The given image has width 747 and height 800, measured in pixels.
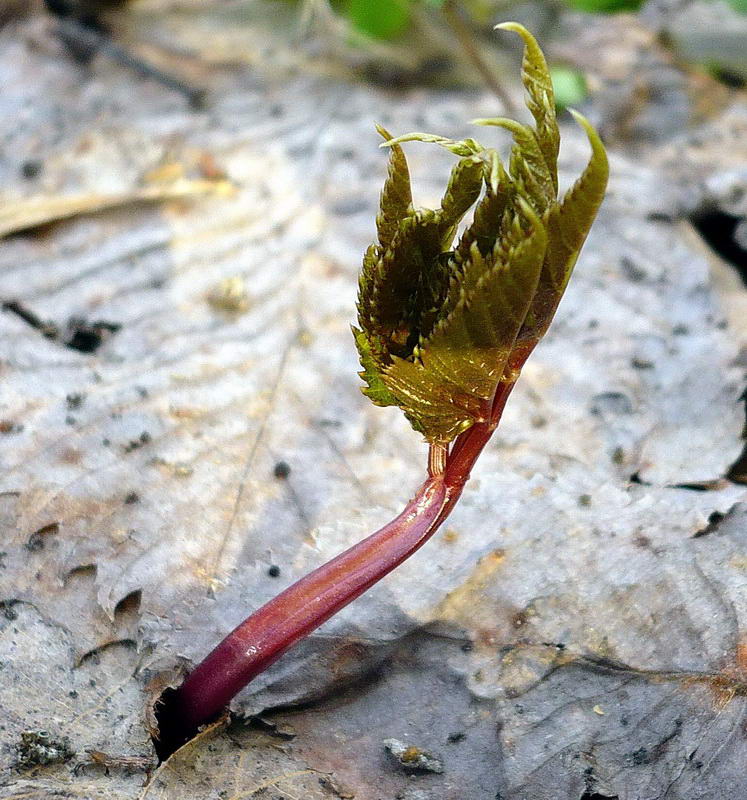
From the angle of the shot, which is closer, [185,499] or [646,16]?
[185,499]

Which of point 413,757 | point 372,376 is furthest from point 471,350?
point 413,757

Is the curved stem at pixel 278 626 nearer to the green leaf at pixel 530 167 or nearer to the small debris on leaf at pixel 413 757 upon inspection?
the small debris on leaf at pixel 413 757

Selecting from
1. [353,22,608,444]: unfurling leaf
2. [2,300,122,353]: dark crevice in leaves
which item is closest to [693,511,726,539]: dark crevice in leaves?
[353,22,608,444]: unfurling leaf

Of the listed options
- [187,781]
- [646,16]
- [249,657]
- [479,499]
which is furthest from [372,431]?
[646,16]

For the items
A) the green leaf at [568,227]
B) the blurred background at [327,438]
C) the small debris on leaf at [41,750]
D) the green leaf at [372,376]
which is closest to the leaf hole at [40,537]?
the blurred background at [327,438]

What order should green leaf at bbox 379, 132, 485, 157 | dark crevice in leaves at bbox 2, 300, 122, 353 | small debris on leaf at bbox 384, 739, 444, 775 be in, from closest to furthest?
green leaf at bbox 379, 132, 485, 157
small debris on leaf at bbox 384, 739, 444, 775
dark crevice in leaves at bbox 2, 300, 122, 353

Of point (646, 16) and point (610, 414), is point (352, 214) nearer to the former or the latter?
point (610, 414)

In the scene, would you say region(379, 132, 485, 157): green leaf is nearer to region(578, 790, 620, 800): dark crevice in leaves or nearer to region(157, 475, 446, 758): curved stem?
region(157, 475, 446, 758): curved stem
